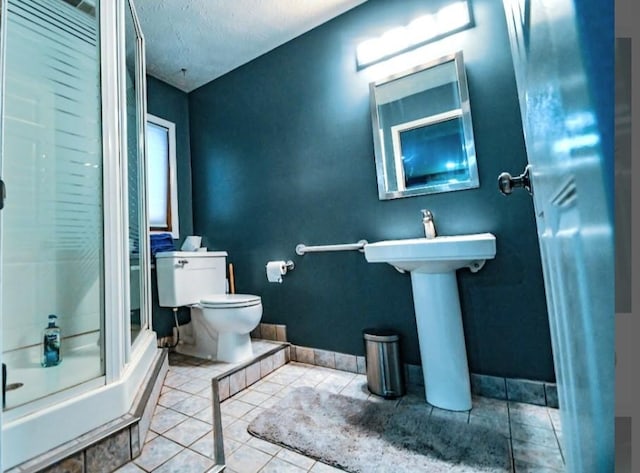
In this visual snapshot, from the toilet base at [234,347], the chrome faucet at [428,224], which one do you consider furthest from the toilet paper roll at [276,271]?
the chrome faucet at [428,224]

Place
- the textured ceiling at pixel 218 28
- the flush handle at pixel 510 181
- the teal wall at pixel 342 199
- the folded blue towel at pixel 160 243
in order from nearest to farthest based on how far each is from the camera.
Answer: the flush handle at pixel 510 181 < the teal wall at pixel 342 199 < the textured ceiling at pixel 218 28 < the folded blue towel at pixel 160 243

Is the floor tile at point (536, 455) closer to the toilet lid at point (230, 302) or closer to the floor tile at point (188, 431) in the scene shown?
the floor tile at point (188, 431)

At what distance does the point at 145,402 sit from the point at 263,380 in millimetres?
761

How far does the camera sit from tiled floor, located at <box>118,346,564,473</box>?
39.5 inches

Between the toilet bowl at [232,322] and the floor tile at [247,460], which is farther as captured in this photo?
the toilet bowl at [232,322]

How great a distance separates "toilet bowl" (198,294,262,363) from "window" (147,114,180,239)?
97 cm

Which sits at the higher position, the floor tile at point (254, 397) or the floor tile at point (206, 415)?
the floor tile at point (206, 415)

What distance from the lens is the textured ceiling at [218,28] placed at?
1.86 meters

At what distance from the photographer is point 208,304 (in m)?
1.76

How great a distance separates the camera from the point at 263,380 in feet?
5.80

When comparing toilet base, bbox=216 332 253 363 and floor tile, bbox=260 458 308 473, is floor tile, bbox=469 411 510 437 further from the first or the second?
toilet base, bbox=216 332 253 363

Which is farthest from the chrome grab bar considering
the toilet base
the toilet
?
the toilet base

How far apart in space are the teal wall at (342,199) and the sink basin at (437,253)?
262mm

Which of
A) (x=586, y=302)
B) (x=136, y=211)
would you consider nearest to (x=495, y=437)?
(x=586, y=302)
